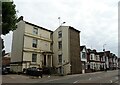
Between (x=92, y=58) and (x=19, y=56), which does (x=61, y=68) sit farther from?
(x=92, y=58)

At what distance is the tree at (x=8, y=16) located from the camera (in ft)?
60.2

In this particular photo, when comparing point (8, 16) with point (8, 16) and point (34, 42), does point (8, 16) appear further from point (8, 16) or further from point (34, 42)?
point (34, 42)

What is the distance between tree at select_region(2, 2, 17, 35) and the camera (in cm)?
1834

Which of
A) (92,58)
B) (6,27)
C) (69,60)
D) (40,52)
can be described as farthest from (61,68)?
(6,27)

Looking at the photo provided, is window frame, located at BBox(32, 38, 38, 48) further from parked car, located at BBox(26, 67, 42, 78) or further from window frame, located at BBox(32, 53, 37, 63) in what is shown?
parked car, located at BBox(26, 67, 42, 78)

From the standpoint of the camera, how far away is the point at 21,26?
48.3m

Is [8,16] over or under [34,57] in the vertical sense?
over

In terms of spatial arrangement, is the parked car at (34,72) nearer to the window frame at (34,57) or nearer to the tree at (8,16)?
the window frame at (34,57)

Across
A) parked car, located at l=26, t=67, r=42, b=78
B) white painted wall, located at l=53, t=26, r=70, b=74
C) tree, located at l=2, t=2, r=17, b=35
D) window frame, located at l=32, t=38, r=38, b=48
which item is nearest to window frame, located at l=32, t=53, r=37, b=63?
window frame, located at l=32, t=38, r=38, b=48

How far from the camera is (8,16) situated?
18844mm

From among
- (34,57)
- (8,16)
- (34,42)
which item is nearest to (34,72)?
(34,57)

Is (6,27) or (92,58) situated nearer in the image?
(6,27)

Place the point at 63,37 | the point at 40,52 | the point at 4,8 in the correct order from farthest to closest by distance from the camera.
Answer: the point at 63,37, the point at 40,52, the point at 4,8

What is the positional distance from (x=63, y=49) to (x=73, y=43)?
285cm
